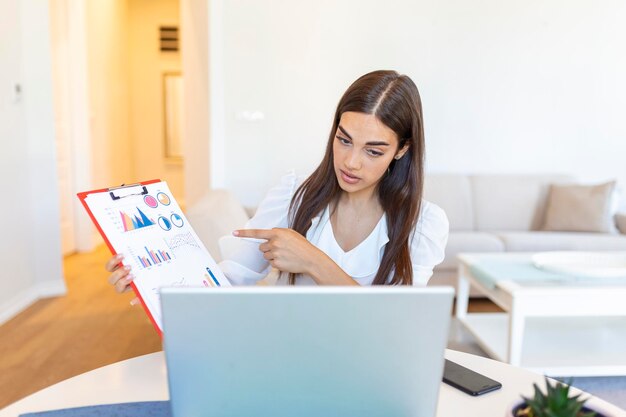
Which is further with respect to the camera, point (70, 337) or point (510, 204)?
point (510, 204)

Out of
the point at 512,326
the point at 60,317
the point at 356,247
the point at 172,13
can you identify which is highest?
the point at 172,13

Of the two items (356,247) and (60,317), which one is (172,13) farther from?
(356,247)

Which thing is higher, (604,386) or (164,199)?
(164,199)

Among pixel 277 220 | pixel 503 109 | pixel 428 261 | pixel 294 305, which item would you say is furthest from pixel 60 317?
pixel 503 109

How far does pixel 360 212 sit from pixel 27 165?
2.72 meters

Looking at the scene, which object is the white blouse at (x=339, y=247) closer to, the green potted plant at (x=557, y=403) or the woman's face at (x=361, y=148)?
the woman's face at (x=361, y=148)

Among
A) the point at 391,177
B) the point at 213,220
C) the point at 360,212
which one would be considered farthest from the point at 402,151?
the point at 213,220

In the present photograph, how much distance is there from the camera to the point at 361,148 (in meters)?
1.23

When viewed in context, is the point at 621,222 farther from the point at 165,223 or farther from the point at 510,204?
the point at 165,223

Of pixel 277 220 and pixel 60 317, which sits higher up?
pixel 277 220

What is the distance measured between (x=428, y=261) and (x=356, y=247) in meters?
0.17

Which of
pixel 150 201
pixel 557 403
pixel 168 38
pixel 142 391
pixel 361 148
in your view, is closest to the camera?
pixel 557 403

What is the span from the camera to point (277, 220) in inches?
56.0

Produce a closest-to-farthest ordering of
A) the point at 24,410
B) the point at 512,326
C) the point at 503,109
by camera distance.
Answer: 1. the point at 24,410
2. the point at 512,326
3. the point at 503,109
